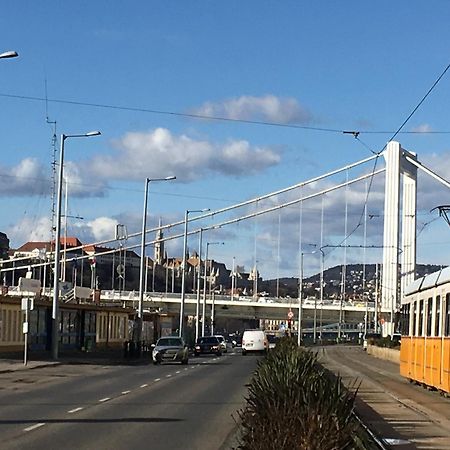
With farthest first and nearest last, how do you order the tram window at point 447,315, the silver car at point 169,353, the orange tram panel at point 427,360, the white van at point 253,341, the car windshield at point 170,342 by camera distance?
the white van at point 253,341
the car windshield at point 170,342
the silver car at point 169,353
the orange tram panel at point 427,360
the tram window at point 447,315

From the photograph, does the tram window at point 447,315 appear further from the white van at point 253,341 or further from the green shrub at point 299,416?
the white van at point 253,341

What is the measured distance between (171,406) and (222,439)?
7126mm

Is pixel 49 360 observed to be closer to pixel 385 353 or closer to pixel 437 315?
pixel 385 353

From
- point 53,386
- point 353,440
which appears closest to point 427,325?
point 53,386

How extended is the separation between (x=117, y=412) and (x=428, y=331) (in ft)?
33.1

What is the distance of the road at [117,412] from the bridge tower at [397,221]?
4358 centimetres

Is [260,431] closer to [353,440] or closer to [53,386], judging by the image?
[353,440]

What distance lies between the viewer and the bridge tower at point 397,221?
259 ft

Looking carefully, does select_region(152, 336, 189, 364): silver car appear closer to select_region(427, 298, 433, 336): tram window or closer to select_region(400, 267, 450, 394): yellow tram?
select_region(400, 267, 450, 394): yellow tram

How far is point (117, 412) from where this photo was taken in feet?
70.6

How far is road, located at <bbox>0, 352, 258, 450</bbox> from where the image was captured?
1631cm

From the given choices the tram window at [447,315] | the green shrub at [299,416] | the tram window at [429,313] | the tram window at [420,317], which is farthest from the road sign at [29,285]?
the green shrub at [299,416]

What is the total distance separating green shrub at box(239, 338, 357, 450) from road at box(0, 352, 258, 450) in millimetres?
4247

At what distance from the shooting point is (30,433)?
675 inches
